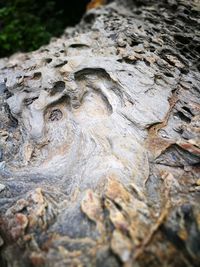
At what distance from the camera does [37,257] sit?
212 centimetres

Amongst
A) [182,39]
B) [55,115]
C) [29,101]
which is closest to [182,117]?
[55,115]

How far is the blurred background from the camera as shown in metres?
6.26

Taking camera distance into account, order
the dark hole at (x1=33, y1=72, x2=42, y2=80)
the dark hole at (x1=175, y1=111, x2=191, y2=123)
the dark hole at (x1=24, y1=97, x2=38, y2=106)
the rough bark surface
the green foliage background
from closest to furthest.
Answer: the rough bark surface < the dark hole at (x1=175, y1=111, x2=191, y2=123) < the dark hole at (x1=24, y1=97, x2=38, y2=106) < the dark hole at (x1=33, y1=72, x2=42, y2=80) < the green foliage background

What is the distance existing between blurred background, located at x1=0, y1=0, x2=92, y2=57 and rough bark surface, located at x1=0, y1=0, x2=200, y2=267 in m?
2.06

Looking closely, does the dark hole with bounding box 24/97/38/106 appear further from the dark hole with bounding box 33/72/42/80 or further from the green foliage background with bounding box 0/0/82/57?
the green foliage background with bounding box 0/0/82/57

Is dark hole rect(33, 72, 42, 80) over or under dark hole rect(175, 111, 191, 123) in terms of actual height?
under

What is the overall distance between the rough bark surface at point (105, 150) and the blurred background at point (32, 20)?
206cm

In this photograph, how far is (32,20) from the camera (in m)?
6.63

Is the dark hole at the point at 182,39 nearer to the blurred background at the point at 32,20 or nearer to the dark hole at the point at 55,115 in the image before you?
the dark hole at the point at 55,115

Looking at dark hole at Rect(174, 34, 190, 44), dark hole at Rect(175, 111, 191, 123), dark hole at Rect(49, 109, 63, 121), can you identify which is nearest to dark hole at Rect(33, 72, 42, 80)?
dark hole at Rect(49, 109, 63, 121)

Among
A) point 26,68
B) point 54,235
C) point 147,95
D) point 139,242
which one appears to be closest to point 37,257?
point 54,235

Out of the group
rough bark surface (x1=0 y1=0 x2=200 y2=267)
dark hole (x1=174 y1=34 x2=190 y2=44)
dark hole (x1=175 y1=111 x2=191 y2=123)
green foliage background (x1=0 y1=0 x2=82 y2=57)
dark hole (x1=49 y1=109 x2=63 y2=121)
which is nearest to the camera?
rough bark surface (x1=0 y1=0 x2=200 y2=267)

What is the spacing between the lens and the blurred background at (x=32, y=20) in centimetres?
626

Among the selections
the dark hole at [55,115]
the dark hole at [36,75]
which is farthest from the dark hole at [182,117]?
the dark hole at [36,75]
